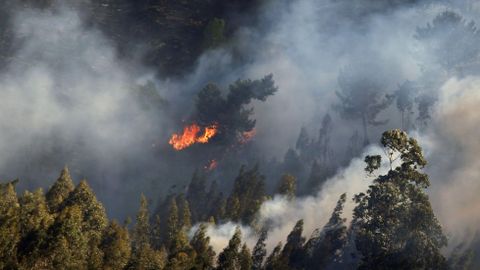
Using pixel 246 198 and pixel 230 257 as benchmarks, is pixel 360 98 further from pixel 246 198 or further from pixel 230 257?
pixel 230 257

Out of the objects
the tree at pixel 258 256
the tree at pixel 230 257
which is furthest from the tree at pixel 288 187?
the tree at pixel 230 257

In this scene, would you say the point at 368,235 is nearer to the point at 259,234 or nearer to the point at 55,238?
the point at 55,238

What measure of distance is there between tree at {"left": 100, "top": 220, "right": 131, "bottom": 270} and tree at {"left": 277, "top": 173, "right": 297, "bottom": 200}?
136 ft

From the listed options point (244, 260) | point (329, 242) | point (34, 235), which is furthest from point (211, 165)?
point (34, 235)

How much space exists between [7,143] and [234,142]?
42.4m

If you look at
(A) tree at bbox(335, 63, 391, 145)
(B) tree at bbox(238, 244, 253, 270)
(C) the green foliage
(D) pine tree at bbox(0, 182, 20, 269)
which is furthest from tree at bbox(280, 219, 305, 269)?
(C) the green foliage

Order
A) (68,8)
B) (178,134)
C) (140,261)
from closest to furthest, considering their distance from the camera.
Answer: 1. (140,261)
2. (178,134)
3. (68,8)

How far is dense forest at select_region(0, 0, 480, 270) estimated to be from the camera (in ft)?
221

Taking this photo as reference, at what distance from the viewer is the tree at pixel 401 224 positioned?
4388 centimetres

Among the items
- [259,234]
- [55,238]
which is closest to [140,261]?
[55,238]

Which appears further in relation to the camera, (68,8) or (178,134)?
(68,8)

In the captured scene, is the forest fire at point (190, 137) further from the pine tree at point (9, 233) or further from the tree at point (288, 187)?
the pine tree at point (9, 233)

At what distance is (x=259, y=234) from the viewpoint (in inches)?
3447

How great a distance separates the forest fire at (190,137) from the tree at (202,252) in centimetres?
3338
